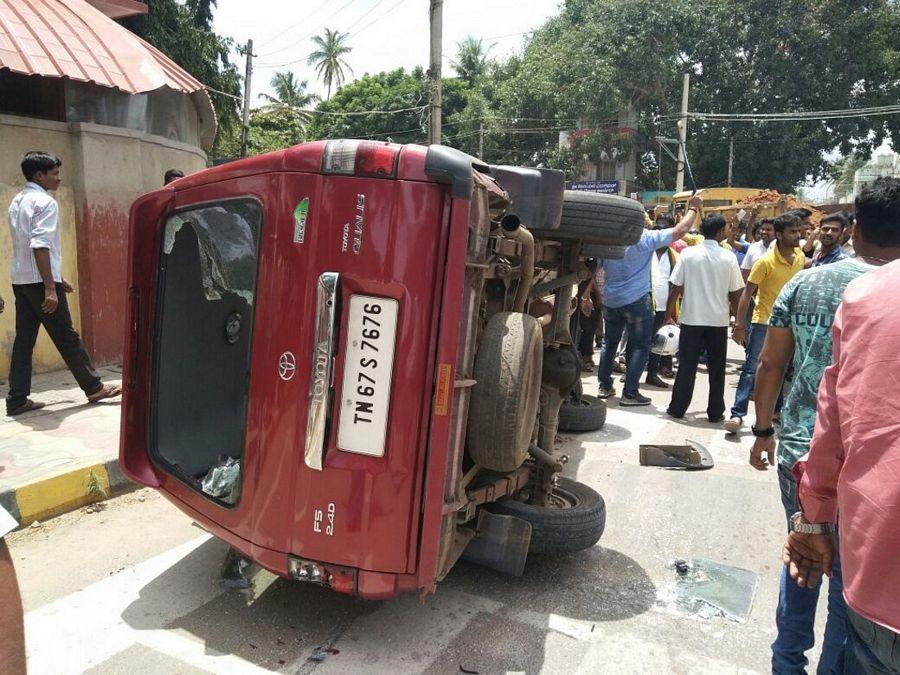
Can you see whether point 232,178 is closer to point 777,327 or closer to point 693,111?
point 777,327

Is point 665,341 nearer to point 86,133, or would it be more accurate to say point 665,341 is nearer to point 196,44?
point 86,133

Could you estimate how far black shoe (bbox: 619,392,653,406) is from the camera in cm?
656

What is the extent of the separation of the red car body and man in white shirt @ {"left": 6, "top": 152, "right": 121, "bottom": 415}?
320 cm

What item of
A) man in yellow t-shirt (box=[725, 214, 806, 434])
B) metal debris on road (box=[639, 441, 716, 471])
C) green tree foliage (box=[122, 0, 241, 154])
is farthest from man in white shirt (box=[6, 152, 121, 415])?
green tree foliage (box=[122, 0, 241, 154])

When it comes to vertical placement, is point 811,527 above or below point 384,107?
below

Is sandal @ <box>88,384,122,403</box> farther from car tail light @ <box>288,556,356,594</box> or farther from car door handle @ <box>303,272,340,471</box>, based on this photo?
car door handle @ <box>303,272,340,471</box>

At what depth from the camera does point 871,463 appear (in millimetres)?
1386

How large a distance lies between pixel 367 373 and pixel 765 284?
4434 mm

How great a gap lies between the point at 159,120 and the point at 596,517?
21.3 feet

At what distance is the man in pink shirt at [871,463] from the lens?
1343 mm

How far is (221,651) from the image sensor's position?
2623mm

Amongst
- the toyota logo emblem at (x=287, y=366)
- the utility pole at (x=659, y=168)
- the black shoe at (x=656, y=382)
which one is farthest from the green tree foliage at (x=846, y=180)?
the toyota logo emblem at (x=287, y=366)

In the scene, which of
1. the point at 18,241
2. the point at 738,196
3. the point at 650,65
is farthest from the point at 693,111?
the point at 18,241

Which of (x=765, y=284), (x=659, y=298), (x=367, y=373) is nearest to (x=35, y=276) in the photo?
(x=367, y=373)
